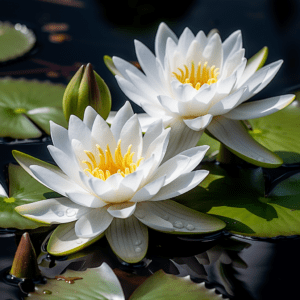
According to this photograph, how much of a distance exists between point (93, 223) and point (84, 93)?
0.66 m

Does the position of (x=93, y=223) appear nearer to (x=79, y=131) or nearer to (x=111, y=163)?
(x=111, y=163)

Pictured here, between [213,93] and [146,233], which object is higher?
[213,93]

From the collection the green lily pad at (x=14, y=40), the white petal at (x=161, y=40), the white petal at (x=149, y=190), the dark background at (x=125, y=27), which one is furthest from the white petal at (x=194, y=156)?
the green lily pad at (x=14, y=40)

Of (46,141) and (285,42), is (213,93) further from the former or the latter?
(285,42)

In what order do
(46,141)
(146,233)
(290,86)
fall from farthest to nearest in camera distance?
1. (290,86)
2. (46,141)
3. (146,233)

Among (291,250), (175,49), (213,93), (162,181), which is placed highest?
(175,49)

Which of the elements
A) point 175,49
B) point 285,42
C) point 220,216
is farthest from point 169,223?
point 285,42

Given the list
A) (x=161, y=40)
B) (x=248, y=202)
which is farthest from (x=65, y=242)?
(x=161, y=40)

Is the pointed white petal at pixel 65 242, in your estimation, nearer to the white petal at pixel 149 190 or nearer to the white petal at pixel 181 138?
the white petal at pixel 149 190

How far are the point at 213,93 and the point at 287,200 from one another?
0.61m

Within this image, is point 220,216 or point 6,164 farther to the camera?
point 6,164

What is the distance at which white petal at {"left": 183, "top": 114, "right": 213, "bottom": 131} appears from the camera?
1.83m

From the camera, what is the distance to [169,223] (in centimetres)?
157

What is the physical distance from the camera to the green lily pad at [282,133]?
7.20ft
